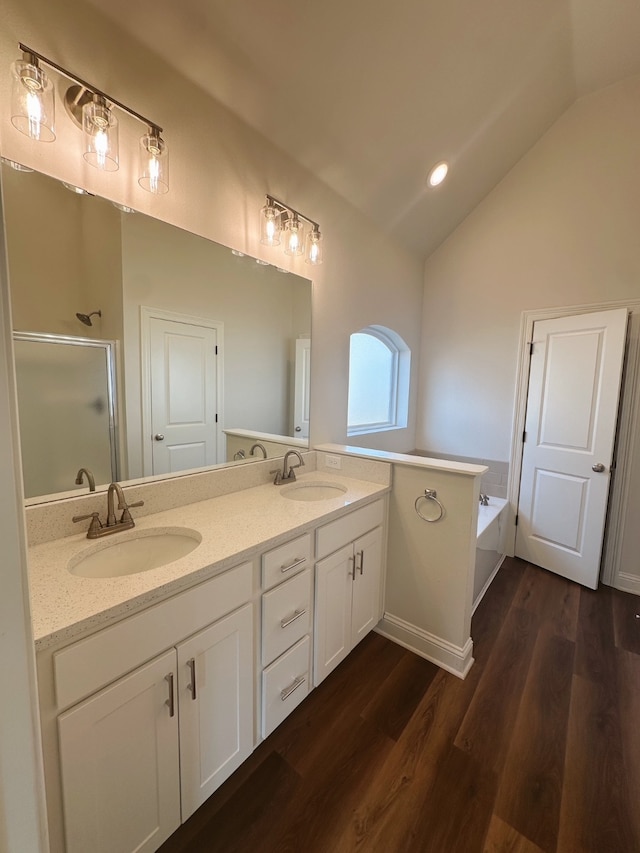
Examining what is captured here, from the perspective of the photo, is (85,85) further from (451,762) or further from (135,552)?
(451,762)

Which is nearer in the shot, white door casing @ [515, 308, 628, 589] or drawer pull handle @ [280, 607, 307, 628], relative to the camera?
drawer pull handle @ [280, 607, 307, 628]

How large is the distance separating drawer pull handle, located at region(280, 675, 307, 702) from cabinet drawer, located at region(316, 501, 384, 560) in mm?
499

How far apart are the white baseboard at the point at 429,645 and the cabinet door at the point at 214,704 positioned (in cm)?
102

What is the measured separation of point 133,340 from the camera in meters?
1.41

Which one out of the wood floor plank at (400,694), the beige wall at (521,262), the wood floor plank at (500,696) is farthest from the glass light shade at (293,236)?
the wood floor plank at (500,696)

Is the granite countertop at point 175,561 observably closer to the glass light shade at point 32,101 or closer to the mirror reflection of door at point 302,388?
the mirror reflection of door at point 302,388

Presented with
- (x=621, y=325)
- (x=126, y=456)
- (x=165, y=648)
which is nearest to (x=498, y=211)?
(x=621, y=325)

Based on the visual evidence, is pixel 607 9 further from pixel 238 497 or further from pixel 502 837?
pixel 502 837

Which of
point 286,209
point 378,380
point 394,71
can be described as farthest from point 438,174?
point 378,380

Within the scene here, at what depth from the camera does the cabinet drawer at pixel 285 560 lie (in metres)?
1.28

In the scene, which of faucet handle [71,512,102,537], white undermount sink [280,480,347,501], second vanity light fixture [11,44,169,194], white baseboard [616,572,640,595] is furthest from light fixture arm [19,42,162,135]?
white baseboard [616,572,640,595]

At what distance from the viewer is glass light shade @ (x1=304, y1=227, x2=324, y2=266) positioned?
1991 millimetres

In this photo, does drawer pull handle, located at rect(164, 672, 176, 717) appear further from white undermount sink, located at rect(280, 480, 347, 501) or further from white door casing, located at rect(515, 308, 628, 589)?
white door casing, located at rect(515, 308, 628, 589)

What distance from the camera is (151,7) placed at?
1191 millimetres
